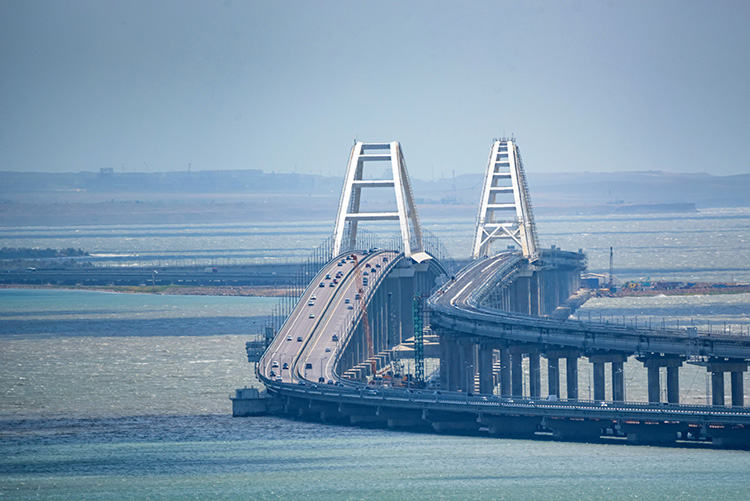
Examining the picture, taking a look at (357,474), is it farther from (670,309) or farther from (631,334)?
(670,309)

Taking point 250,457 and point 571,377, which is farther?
point 571,377

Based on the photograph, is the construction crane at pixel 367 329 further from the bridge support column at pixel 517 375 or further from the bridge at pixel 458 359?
the bridge support column at pixel 517 375

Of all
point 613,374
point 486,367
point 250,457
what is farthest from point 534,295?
point 250,457

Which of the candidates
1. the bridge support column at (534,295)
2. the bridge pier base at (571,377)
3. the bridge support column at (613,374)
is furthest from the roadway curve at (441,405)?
the bridge support column at (534,295)

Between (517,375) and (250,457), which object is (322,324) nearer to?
(517,375)

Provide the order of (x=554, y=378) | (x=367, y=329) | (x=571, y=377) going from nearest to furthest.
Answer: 1. (x=571, y=377)
2. (x=554, y=378)
3. (x=367, y=329)

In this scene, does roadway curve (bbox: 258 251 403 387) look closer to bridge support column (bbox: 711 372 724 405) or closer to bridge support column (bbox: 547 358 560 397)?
bridge support column (bbox: 547 358 560 397)

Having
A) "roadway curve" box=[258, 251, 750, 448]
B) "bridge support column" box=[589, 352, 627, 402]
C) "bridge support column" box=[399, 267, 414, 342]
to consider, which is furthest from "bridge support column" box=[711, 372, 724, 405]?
"bridge support column" box=[399, 267, 414, 342]
